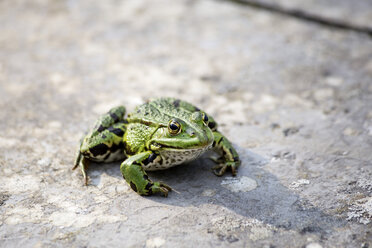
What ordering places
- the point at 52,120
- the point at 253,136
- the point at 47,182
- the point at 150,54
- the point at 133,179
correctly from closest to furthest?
the point at 133,179 → the point at 47,182 → the point at 253,136 → the point at 52,120 → the point at 150,54

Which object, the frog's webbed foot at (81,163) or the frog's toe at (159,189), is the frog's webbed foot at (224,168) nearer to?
the frog's toe at (159,189)

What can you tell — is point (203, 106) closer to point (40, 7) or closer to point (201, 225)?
point (201, 225)

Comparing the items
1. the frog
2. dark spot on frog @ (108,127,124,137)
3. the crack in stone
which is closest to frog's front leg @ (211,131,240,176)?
the frog

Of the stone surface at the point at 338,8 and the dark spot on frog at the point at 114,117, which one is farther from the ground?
the stone surface at the point at 338,8

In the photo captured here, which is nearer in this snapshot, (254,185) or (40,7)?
(254,185)

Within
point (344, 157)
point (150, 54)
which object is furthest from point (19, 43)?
point (344, 157)

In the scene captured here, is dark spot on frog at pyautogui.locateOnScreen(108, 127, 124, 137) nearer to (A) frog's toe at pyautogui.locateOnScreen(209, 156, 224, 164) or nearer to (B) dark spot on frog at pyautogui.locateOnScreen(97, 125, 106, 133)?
(B) dark spot on frog at pyautogui.locateOnScreen(97, 125, 106, 133)

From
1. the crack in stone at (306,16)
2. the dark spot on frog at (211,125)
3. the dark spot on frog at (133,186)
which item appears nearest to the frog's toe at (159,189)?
the dark spot on frog at (133,186)
